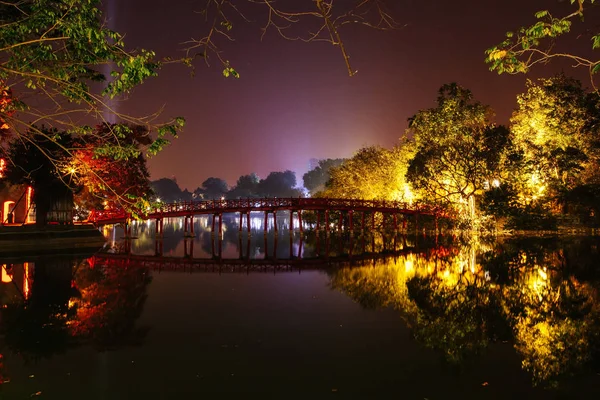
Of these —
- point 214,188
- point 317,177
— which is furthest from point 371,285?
point 214,188

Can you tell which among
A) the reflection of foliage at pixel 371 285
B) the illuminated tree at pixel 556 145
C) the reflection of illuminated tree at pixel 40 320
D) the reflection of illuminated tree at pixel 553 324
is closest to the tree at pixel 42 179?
the reflection of illuminated tree at pixel 40 320

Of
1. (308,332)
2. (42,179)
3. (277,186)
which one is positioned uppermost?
(277,186)

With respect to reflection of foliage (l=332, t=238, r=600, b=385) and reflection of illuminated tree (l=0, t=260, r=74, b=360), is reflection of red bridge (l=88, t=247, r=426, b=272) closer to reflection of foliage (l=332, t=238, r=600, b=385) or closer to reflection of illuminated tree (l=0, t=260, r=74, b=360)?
reflection of foliage (l=332, t=238, r=600, b=385)

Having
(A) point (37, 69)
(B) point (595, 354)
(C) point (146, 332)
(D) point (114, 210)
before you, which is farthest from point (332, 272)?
(D) point (114, 210)

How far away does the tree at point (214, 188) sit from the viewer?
178825 mm

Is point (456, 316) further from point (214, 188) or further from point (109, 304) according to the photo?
point (214, 188)

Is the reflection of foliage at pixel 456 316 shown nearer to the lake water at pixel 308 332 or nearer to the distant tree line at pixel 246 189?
the lake water at pixel 308 332

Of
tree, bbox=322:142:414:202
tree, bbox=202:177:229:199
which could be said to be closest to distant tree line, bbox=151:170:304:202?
tree, bbox=202:177:229:199

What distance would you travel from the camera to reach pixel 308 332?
8.62 meters

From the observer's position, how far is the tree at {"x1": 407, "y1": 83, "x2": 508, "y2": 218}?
30.8 meters

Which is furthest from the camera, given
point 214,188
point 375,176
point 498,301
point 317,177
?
point 214,188

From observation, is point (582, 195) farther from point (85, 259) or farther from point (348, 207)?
point (85, 259)

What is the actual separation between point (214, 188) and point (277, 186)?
40274mm

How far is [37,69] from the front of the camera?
7074 millimetres
